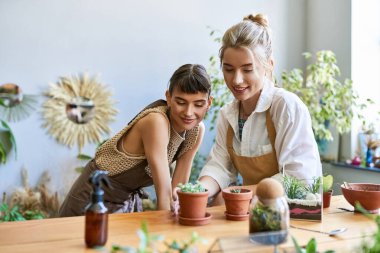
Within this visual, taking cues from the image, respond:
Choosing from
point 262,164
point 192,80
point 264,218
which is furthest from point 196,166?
point 264,218

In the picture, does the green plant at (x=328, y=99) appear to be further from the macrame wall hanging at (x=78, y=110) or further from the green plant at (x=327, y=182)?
the green plant at (x=327, y=182)

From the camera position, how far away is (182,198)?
1.36 m

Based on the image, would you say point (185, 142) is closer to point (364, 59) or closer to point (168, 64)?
point (168, 64)

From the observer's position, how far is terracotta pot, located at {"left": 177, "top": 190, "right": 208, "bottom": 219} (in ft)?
4.40

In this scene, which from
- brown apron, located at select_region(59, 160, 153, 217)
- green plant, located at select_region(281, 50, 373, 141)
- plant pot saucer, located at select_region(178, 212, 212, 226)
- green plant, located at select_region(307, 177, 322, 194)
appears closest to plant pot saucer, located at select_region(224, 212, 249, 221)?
plant pot saucer, located at select_region(178, 212, 212, 226)

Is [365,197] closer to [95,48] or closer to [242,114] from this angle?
[242,114]

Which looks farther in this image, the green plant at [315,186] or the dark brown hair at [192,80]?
the dark brown hair at [192,80]

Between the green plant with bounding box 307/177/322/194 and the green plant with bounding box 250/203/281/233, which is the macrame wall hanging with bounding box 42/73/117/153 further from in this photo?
the green plant with bounding box 250/203/281/233

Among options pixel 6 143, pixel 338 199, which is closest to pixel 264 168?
pixel 338 199

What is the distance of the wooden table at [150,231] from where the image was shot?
1147mm

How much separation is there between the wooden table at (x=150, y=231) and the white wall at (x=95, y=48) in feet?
Answer: 7.36

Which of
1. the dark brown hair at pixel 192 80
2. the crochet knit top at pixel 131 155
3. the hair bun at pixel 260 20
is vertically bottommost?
the crochet knit top at pixel 131 155

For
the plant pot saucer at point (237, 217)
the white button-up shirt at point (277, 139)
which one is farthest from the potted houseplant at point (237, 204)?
the white button-up shirt at point (277, 139)

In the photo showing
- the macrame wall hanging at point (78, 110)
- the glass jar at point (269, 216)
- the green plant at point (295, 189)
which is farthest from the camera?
the macrame wall hanging at point (78, 110)
